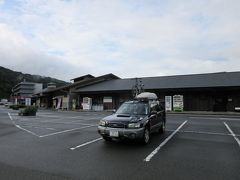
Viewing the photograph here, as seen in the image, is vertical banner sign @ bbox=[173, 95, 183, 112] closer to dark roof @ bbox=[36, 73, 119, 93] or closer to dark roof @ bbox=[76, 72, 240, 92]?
dark roof @ bbox=[76, 72, 240, 92]

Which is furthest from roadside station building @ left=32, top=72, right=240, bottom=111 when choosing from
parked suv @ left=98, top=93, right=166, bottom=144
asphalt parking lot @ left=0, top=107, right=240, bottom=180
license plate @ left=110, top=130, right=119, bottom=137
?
license plate @ left=110, top=130, right=119, bottom=137

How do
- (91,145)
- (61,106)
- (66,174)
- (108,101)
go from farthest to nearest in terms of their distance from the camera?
(61,106)
(108,101)
(91,145)
(66,174)

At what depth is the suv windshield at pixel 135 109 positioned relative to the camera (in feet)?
32.4

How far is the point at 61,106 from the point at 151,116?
38.0 meters

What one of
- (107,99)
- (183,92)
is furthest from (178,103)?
(107,99)

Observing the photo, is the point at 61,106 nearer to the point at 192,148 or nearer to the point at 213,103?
the point at 213,103

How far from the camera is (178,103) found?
31.2m

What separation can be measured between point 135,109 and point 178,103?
22222 mm

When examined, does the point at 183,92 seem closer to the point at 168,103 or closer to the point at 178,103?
the point at 178,103

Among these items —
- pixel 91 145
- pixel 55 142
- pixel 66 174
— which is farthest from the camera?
pixel 55 142

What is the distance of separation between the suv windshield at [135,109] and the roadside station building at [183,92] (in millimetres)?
21845

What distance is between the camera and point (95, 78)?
47406mm

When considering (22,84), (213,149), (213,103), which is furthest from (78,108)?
(22,84)

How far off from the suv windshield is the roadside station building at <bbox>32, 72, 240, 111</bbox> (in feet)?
71.7
